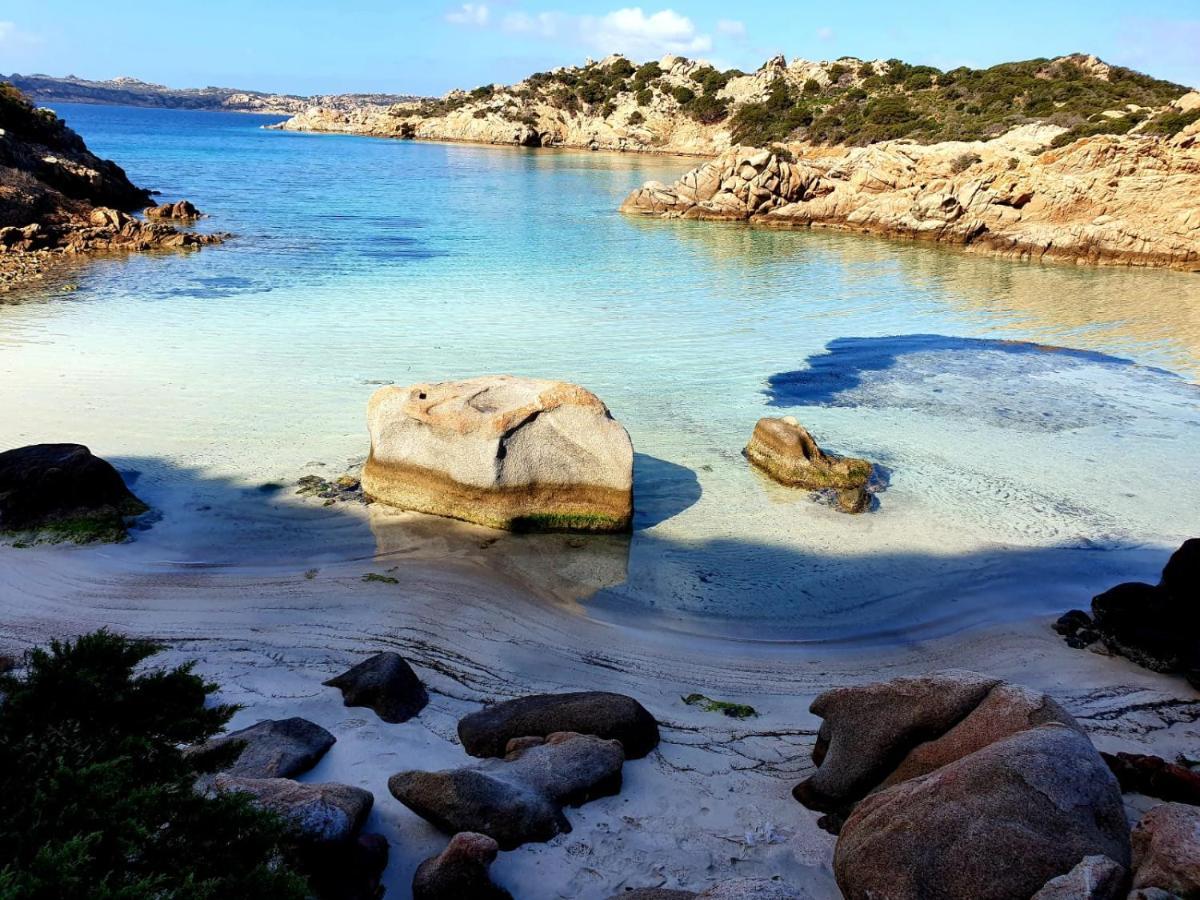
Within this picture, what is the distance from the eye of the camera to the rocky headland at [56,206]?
28.3 m

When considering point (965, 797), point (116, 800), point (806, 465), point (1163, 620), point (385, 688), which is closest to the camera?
point (116, 800)

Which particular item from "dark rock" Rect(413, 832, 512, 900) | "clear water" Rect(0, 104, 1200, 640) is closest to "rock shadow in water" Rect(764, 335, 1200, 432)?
"clear water" Rect(0, 104, 1200, 640)

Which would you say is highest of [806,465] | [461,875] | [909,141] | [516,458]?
[909,141]

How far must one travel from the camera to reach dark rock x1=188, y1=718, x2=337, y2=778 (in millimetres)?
5801

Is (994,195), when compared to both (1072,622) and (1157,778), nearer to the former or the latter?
(1072,622)

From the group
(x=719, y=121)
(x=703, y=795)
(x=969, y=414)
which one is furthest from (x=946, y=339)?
(x=719, y=121)

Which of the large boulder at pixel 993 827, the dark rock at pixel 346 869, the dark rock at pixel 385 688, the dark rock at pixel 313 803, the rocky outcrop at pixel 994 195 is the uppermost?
the rocky outcrop at pixel 994 195

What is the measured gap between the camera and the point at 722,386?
1709 centimetres

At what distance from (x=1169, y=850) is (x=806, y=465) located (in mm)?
8275

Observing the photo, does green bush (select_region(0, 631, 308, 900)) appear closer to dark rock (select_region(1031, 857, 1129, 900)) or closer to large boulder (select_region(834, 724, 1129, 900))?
large boulder (select_region(834, 724, 1129, 900))

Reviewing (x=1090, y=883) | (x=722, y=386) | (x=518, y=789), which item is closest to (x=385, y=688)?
(x=518, y=789)

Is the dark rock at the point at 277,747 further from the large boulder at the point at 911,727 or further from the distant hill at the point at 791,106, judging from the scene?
the distant hill at the point at 791,106

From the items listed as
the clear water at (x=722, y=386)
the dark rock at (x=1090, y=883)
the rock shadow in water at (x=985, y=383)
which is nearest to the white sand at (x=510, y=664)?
the clear water at (x=722, y=386)

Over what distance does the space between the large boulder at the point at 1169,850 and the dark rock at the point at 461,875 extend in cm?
331
